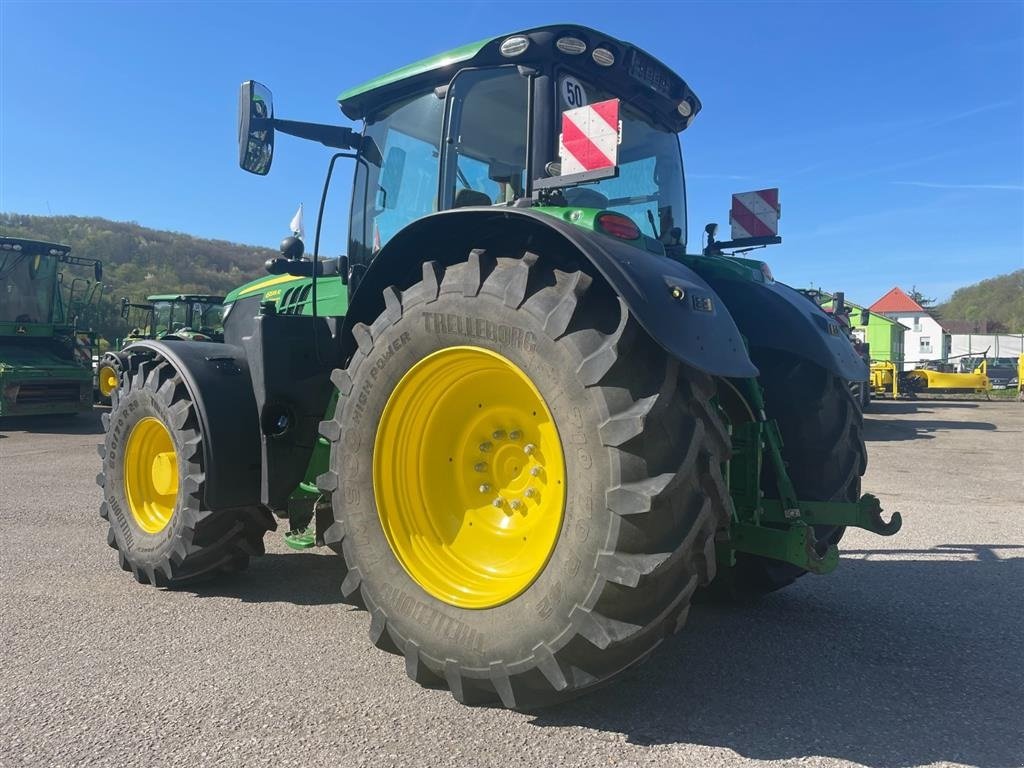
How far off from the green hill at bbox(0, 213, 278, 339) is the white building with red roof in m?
49.2

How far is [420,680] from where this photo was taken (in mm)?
2508

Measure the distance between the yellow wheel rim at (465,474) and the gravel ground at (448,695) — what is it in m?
0.47

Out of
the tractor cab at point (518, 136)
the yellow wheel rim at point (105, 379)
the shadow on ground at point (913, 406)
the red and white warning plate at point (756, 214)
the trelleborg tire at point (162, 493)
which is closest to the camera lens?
the tractor cab at point (518, 136)

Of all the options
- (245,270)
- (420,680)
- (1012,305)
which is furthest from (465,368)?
(1012,305)

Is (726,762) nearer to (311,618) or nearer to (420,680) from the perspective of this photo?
(420,680)

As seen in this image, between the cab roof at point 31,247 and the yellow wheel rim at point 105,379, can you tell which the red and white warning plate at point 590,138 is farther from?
the yellow wheel rim at point 105,379

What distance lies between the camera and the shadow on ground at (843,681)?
225 cm

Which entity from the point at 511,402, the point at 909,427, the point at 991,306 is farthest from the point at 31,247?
the point at 991,306

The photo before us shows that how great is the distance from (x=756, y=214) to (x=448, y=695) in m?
3.22

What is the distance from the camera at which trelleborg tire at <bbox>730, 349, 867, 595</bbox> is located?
135 inches

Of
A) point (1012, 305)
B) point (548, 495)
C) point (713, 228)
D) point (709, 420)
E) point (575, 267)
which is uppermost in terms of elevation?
point (1012, 305)

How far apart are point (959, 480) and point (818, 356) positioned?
254 inches

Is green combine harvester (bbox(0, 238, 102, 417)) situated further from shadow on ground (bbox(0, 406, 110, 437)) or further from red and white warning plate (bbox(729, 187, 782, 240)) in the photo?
red and white warning plate (bbox(729, 187, 782, 240))

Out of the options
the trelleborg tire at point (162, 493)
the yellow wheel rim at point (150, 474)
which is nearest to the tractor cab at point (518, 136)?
the trelleborg tire at point (162, 493)
